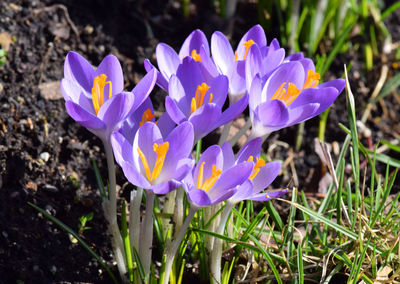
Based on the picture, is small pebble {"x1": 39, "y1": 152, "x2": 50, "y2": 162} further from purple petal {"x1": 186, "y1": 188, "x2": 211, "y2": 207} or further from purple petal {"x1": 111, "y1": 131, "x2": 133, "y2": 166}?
purple petal {"x1": 186, "y1": 188, "x2": 211, "y2": 207}

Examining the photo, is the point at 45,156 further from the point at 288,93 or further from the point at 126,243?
the point at 288,93

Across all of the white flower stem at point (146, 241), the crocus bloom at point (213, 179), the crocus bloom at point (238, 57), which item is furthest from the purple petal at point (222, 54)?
the white flower stem at point (146, 241)

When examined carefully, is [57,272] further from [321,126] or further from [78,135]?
[321,126]

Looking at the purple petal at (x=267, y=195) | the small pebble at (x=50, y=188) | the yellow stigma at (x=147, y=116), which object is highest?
the yellow stigma at (x=147, y=116)

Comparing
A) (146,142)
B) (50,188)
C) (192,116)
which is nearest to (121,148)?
(146,142)

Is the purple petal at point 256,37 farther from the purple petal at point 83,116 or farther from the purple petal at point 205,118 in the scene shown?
the purple petal at point 83,116

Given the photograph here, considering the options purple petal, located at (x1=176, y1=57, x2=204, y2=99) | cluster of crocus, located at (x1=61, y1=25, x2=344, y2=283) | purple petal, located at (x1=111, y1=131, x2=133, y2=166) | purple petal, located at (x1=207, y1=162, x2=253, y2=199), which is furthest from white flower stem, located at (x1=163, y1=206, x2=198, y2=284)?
purple petal, located at (x1=176, y1=57, x2=204, y2=99)
